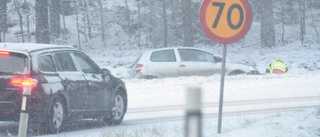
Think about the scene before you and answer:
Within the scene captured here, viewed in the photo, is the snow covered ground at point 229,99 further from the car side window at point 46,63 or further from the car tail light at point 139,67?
the car side window at point 46,63

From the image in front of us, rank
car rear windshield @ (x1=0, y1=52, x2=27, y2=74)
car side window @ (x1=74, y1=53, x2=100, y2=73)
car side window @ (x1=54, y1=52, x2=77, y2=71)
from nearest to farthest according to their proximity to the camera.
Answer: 1. car rear windshield @ (x1=0, y1=52, x2=27, y2=74)
2. car side window @ (x1=54, y1=52, x2=77, y2=71)
3. car side window @ (x1=74, y1=53, x2=100, y2=73)

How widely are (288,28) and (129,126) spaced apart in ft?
139

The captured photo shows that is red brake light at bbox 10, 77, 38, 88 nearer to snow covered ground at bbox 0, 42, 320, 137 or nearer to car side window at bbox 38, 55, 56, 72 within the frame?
car side window at bbox 38, 55, 56, 72

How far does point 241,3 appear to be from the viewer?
31.0 feet

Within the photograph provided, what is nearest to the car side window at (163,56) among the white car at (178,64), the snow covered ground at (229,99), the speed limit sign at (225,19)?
the white car at (178,64)

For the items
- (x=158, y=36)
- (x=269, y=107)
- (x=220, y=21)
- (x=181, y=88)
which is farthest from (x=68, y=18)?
(x=220, y=21)

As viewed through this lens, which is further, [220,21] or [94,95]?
[94,95]

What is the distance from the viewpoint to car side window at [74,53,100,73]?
13.0m

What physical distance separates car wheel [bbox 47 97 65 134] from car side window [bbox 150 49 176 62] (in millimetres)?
13998

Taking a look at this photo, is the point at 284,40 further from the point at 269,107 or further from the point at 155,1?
the point at 269,107

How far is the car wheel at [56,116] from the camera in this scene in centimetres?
1136

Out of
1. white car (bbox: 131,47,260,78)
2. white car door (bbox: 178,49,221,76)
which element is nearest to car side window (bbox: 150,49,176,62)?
white car (bbox: 131,47,260,78)

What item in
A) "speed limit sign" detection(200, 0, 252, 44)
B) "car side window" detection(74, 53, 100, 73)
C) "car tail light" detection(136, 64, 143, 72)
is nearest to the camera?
"speed limit sign" detection(200, 0, 252, 44)

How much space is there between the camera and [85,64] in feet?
43.2
